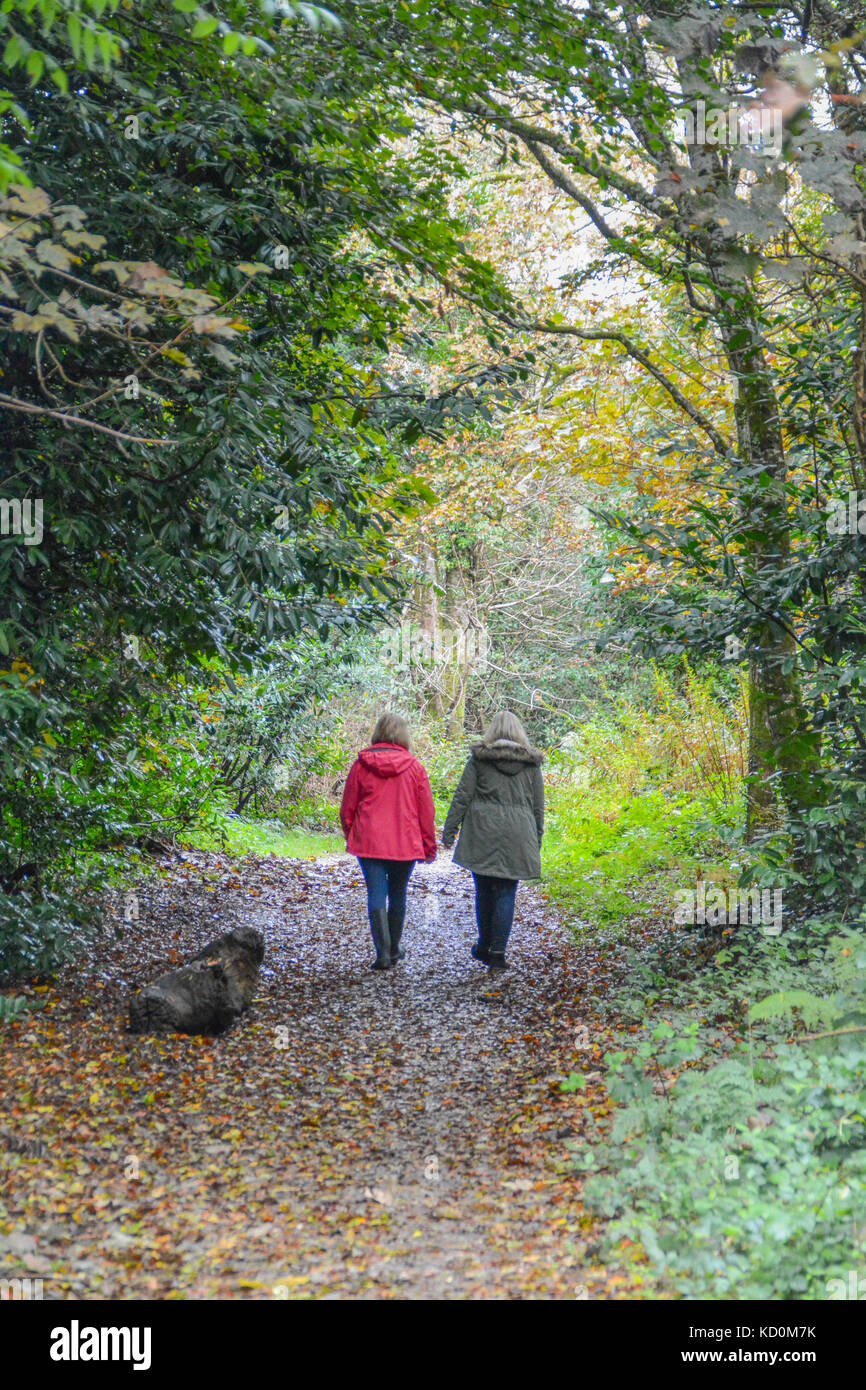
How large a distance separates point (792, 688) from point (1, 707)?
4.57 m

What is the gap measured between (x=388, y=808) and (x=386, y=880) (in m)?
0.57

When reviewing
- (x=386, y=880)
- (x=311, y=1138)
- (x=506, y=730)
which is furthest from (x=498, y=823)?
(x=311, y=1138)

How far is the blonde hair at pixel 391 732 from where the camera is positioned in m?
7.64

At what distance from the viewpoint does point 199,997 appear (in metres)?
5.79

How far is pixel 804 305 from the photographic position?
8.03 m

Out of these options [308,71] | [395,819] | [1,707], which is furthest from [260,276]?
[395,819]

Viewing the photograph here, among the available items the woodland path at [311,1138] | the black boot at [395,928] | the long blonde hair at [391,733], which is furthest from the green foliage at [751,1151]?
the long blonde hair at [391,733]

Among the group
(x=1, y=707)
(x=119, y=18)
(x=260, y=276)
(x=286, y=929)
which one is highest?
(x=119, y=18)

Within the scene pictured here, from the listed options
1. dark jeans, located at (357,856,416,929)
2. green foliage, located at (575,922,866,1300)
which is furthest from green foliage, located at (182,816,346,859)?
green foliage, located at (575,922,866,1300)

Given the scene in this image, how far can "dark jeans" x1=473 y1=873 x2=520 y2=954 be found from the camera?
726 centimetres

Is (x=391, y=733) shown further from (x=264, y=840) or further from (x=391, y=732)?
(x=264, y=840)

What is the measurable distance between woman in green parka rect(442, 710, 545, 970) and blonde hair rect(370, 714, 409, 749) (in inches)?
23.3

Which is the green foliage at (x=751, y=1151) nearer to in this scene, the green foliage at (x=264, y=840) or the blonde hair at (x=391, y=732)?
the blonde hair at (x=391, y=732)
